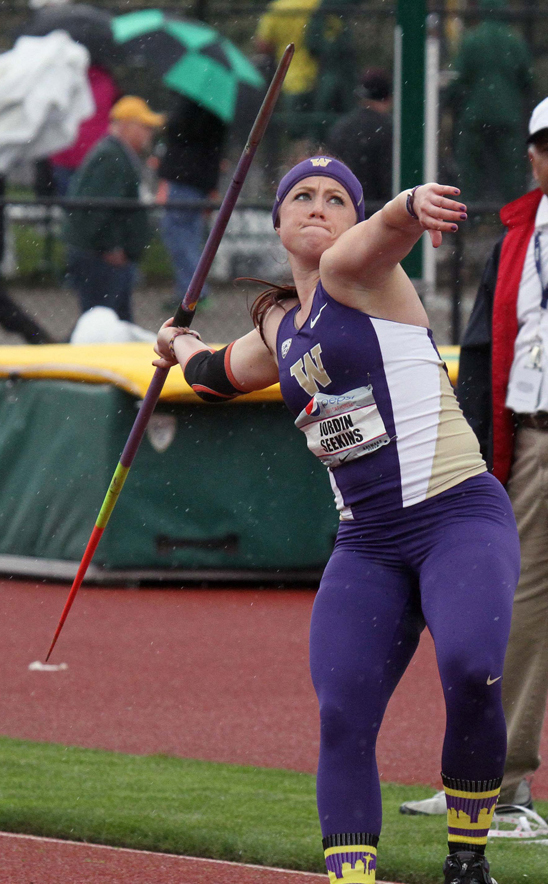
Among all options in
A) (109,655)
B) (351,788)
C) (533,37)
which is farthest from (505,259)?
(533,37)

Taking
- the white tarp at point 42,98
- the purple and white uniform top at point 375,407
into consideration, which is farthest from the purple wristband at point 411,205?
the white tarp at point 42,98

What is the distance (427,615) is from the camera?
348 cm

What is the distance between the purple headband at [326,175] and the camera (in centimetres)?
381

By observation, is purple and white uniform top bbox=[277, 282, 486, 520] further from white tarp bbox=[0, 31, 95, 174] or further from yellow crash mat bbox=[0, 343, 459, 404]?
white tarp bbox=[0, 31, 95, 174]

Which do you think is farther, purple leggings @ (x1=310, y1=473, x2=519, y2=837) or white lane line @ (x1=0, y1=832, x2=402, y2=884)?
white lane line @ (x1=0, y1=832, x2=402, y2=884)

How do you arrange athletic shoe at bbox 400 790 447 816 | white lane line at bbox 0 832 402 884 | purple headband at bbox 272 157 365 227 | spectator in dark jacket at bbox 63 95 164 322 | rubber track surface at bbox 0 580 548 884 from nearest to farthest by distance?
purple headband at bbox 272 157 365 227, white lane line at bbox 0 832 402 884, athletic shoe at bbox 400 790 447 816, rubber track surface at bbox 0 580 548 884, spectator in dark jacket at bbox 63 95 164 322

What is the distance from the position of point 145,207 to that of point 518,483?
253 inches

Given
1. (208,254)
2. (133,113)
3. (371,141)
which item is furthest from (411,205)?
(133,113)

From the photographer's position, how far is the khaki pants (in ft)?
15.5

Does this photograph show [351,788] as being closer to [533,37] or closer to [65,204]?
[65,204]

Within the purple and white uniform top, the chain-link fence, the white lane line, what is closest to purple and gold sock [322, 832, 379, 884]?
the purple and white uniform top

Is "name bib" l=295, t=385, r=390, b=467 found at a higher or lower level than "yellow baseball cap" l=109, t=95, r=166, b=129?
lower

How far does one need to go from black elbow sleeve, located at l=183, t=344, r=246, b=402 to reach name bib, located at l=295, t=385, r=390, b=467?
468mm

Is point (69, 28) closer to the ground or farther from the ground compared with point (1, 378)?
farther from the ground
